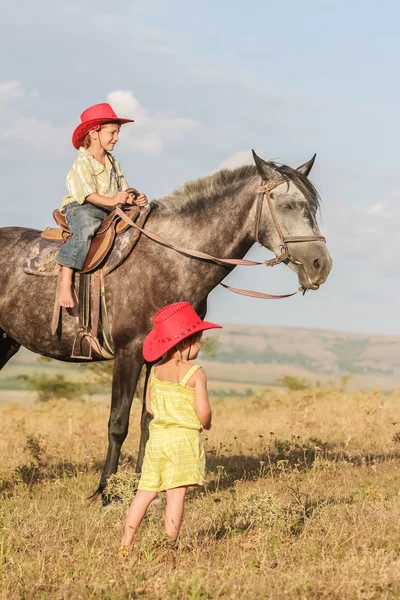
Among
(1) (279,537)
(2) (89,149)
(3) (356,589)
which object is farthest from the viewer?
(2) (89,149)

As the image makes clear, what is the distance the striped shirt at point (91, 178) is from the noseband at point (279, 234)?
159 cm

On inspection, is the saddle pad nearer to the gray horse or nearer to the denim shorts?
the gray horse

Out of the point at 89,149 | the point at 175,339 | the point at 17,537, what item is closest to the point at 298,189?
the point at 89,149

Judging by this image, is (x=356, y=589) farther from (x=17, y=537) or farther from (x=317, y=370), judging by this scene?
(x=317, y=370)

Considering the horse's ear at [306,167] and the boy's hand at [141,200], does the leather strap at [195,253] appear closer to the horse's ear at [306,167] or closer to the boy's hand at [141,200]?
the boy's hand at [141,200]

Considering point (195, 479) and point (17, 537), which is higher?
point (195, 479)

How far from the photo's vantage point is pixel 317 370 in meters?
176

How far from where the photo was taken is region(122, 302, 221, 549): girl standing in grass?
5211mm

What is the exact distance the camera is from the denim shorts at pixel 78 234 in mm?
8188

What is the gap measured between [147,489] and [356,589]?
5.09ft

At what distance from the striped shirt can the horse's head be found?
1653 mm

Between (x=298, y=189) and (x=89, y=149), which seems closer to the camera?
(x=298, y=189)

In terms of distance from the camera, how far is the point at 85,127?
27.6 feet

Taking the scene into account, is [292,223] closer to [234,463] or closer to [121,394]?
Result: [121,394]
